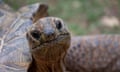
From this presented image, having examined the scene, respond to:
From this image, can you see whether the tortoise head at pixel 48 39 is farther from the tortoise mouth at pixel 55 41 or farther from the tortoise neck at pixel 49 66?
the tortoise neck at pixel 49 66

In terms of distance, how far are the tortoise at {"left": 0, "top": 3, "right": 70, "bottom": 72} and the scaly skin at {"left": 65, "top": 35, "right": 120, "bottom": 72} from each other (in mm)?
1831

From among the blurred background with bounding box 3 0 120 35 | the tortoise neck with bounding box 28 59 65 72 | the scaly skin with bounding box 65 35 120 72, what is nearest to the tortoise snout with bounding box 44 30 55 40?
the tortoise neck with bounding box 28 59 65 72

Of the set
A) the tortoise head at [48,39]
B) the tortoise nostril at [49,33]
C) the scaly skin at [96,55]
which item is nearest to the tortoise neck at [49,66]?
the tortoise head at [48,39]

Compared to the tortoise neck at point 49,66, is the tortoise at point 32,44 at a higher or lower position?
higher

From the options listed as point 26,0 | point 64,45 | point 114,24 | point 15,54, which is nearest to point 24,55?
point 15,54

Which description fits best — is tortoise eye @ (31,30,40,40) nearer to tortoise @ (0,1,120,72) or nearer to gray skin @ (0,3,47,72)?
tortoise @ (0,1,120,72)

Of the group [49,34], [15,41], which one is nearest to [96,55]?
[15,41]

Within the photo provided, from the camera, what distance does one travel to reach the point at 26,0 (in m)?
5.94

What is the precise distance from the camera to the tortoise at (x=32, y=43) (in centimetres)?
333

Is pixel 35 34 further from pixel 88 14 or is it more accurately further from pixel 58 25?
pixel 88 14

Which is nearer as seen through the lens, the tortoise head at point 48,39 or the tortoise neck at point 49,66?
the tortoise head at point 48,39

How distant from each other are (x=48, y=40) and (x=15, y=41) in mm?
609

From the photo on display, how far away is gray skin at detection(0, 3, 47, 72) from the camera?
11.9ft

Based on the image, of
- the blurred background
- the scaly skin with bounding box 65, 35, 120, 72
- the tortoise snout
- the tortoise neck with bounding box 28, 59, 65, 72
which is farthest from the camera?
the blurred background
